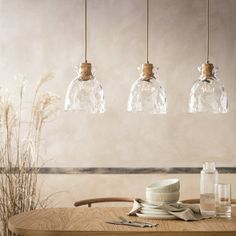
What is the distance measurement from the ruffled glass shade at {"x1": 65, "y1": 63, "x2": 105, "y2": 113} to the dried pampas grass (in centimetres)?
152

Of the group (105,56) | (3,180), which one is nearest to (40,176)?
(3,180)

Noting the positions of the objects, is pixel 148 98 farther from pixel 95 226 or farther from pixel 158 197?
pixel 95 226

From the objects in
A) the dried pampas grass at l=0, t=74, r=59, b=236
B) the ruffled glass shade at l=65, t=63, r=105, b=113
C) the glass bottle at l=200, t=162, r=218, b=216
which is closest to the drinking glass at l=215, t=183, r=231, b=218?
the glass bottle at l=200, t=162, r=218, b=216

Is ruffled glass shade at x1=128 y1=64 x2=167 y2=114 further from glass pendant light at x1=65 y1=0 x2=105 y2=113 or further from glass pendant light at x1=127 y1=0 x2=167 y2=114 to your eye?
glass pendant light at x1=65 y1=0 x2=105 y2=113

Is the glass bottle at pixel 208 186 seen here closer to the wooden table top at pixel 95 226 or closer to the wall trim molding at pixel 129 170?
the wooden table top at pixel 95 226

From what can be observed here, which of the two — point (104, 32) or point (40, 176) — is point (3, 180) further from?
point (104, 32)

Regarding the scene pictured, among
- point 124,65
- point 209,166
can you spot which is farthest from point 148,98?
point 124,65

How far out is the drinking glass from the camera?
318 cm

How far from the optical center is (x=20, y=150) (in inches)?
205

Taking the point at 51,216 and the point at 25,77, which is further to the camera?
the point at 25,77

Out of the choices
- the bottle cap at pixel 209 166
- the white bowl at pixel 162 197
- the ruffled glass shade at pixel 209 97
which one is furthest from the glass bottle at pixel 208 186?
the ruffled glass shade at pixel 209 97

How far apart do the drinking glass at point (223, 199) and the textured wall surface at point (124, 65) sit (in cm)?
200

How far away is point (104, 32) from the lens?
5.29m

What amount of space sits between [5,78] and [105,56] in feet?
3.05
